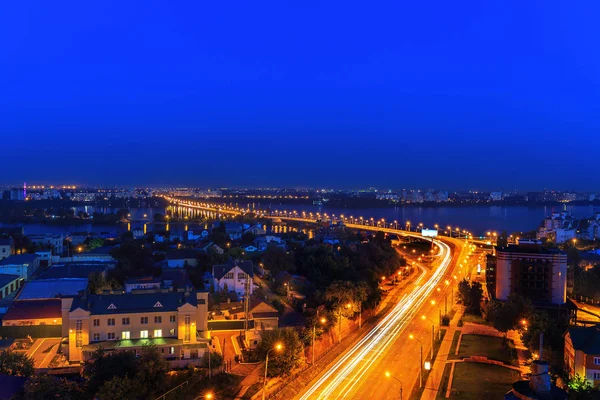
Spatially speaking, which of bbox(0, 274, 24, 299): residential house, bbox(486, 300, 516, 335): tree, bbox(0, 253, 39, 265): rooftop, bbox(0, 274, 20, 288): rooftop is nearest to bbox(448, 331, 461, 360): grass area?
bbox(486, 300, 516, 335): tree

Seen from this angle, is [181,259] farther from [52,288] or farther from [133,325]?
[133,325]

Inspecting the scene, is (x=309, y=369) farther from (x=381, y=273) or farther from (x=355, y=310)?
(x=381, y=273)

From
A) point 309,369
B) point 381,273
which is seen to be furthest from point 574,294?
point 309,369

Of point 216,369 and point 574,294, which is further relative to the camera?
point 574,294

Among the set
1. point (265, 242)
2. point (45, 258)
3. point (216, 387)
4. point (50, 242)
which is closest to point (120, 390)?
point (216, 387)

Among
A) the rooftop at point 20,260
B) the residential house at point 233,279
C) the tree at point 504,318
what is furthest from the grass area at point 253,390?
the rooftop at point 20,260

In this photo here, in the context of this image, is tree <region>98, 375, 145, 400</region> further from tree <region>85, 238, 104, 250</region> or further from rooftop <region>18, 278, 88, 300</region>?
tree <region>85, 238, 104, 250</region>
